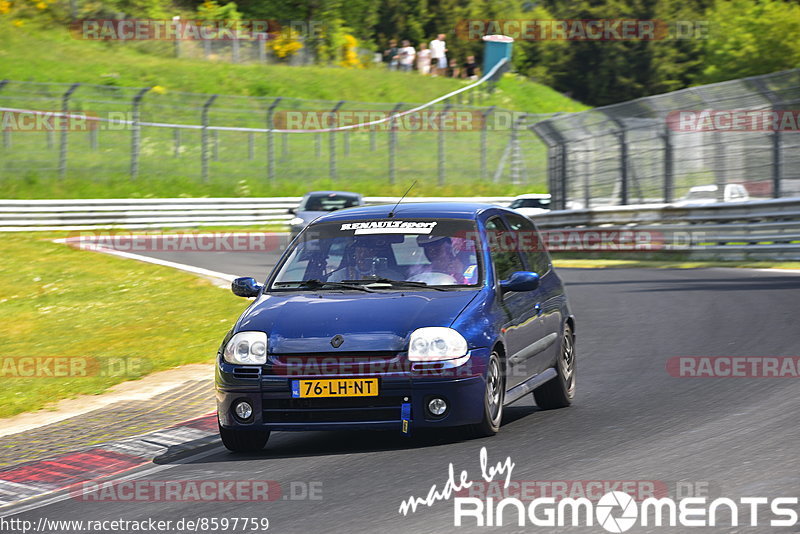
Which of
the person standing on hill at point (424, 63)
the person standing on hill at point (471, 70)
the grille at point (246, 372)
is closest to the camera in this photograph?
the grille at point (246, 372)

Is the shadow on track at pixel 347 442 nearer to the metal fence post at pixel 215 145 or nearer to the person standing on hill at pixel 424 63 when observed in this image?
the metal fence post at pixel 215 145

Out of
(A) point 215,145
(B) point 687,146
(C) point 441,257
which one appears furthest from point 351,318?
(A) point 215,145

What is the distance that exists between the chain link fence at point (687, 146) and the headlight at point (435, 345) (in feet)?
51.6

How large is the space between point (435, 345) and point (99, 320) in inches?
382

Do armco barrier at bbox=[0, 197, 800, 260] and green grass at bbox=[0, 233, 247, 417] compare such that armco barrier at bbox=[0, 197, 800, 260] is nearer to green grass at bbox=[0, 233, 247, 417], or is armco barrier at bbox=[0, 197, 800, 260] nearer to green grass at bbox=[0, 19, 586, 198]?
green grass at bbox=[0, 19, 586, 198]

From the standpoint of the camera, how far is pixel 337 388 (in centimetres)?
750

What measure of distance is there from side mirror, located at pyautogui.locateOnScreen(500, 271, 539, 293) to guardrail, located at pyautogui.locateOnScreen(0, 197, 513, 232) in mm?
26026

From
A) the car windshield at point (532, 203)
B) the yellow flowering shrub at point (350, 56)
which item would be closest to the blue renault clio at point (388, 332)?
the car windshield at point (532, 203)

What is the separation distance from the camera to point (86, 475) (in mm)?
7703

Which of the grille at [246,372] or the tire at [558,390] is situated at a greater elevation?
the grille at [246,372]

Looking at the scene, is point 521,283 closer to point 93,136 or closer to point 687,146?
point 687,146

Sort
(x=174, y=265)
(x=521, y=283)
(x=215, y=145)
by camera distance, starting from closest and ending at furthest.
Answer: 1. (x=521, y=283)
2. (x=174, y=265)
3. (x=215, y=145)

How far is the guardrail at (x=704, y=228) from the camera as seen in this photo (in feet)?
72.2

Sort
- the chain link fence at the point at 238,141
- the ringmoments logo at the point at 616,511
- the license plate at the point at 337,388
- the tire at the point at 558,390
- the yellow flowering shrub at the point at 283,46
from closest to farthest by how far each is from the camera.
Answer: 1. the ringmoments logo at the point at 616,511
2. the license plate at the point at 337,388
3. the tire at the point at 558,390
4. the chain link fence at the point at 238,141
5. the yellow flowering shrub at the point at 283,46
